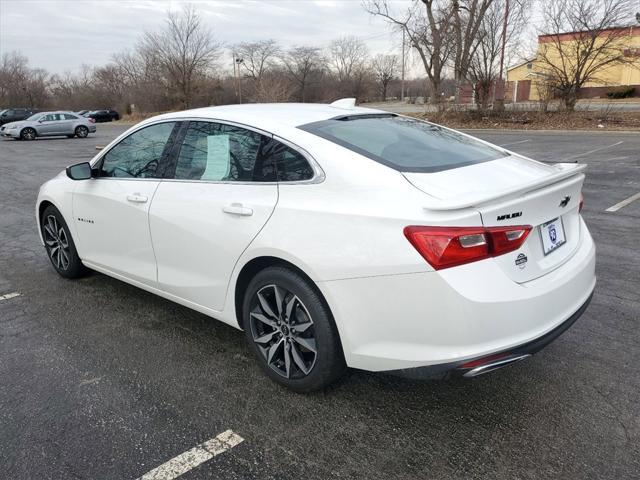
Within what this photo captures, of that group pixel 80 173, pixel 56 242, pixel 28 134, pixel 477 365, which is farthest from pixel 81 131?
pixel 477 365

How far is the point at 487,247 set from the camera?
2246mm

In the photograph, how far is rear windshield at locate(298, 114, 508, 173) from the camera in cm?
272

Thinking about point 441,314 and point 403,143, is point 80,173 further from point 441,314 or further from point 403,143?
point 441,314

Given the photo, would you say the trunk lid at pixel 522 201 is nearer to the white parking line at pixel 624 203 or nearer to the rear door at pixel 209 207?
the rear door at pixel 209 207

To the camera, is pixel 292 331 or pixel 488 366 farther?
pixel 292 331

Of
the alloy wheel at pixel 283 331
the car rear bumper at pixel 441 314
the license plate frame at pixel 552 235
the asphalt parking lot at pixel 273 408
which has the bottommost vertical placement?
the asphalt parking lot at pixel 273 408

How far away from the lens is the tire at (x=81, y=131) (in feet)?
92.9

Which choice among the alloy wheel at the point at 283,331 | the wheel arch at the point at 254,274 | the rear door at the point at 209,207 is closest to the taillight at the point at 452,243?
the wheel arch at the point at 254,274

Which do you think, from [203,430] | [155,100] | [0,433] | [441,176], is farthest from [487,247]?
[155,100]

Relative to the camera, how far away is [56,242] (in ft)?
15.7

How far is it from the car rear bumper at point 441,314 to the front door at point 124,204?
5.67 feet

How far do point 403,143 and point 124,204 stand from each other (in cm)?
207

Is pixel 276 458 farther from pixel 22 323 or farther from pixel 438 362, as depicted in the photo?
pixel 22 323

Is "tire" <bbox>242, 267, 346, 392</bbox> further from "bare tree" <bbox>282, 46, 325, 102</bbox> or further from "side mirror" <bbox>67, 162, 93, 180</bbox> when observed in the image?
"bare tree" <bbox>282, 46, 325, 102</bbox>
